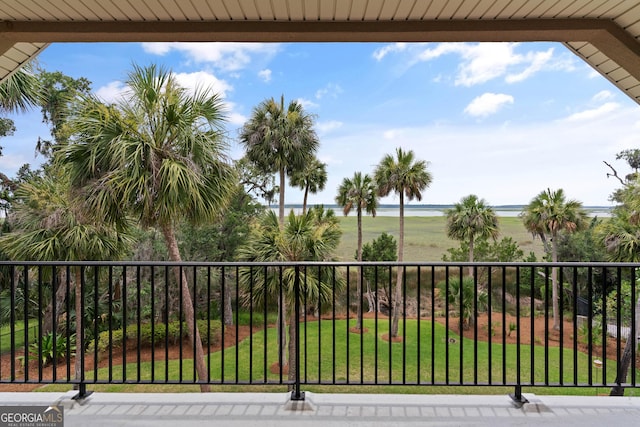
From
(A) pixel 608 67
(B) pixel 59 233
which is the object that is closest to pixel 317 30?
(A) pixel 608 67

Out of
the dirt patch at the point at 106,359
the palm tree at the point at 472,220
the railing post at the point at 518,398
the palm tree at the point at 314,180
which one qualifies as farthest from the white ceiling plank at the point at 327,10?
the palm tree at the point at 472,220

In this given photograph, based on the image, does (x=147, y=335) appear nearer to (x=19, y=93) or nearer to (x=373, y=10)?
(x=19, y=93)

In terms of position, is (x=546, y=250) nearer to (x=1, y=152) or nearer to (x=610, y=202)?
(x=610, y=202)

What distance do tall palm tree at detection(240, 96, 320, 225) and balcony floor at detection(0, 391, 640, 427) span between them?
46.0 feet

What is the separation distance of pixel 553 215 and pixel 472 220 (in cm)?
345

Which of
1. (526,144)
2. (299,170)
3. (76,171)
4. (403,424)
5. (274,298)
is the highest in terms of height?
(526,144)

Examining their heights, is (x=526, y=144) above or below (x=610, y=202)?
above

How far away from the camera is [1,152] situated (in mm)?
A: 15469

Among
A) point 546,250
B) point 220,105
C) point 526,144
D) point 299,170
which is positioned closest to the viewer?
point 220,105

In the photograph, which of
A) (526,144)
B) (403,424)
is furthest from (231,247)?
(526,144)

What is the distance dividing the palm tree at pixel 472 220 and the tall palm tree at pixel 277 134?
8.69 metres

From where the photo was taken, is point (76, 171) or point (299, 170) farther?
point (299, 170)

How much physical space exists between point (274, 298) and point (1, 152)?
13975mm

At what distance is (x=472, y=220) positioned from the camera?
60.6ft
